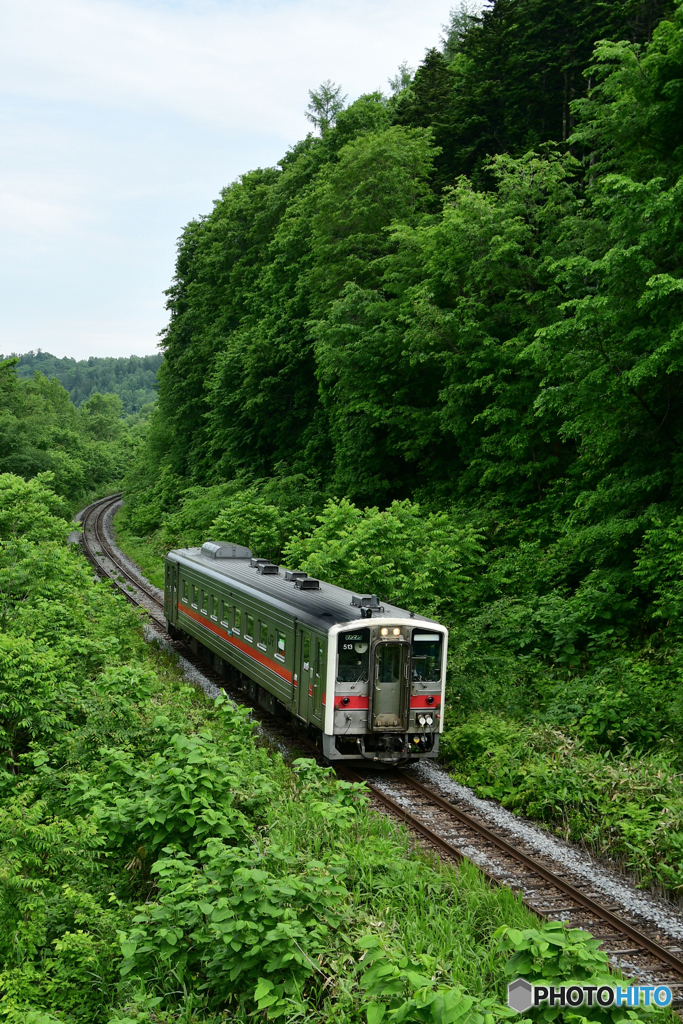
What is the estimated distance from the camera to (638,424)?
54.9 ft

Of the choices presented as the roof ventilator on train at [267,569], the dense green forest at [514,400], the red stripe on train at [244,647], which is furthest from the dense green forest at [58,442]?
the roof ventilator on train at [267,569]

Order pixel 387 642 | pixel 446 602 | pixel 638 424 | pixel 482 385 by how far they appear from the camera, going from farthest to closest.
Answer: pixel 482 385 → pixel 446 602 → pixel 638 424 → pixel 387 642

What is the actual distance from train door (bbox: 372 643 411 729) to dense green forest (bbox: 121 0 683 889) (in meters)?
1.54

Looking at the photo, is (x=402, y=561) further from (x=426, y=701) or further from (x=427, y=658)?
(x=426, y=701)

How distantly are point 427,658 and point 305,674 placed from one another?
203cm

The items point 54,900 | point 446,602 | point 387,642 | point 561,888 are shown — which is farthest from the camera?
point 446,602

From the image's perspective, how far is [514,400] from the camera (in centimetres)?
2189

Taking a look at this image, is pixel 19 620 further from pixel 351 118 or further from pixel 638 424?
pixel 351 118

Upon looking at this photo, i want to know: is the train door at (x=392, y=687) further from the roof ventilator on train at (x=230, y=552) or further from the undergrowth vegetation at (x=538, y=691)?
the roof ventilator on train at (x=230, y=552)

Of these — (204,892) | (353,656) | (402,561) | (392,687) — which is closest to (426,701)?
(392,687)

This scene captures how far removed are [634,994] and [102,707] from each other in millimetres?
7406

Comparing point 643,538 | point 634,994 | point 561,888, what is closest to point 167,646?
point 643,538

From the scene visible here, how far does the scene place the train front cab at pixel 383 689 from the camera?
12641 millimetres

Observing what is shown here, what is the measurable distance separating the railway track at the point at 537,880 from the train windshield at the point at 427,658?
5.34 ft
